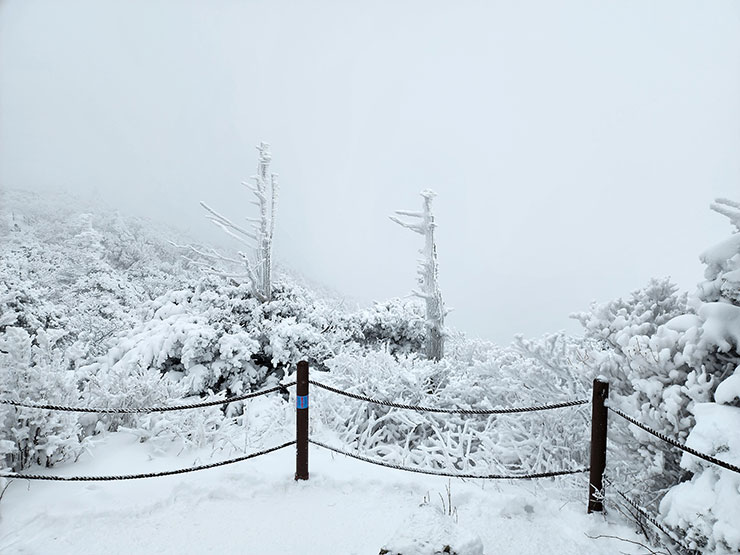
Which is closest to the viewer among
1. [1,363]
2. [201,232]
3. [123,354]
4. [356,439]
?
[1,363]

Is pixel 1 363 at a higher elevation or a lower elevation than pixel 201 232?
lower

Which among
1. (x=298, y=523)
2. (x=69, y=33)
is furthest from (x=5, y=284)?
(x=69, y=33)

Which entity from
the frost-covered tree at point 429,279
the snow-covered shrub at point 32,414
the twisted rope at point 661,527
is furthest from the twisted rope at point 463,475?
the frost-covered tree at point 429,279

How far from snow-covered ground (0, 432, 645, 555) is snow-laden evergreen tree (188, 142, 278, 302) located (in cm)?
584

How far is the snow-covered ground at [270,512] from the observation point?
3.26 m

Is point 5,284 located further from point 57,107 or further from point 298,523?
point 57,107

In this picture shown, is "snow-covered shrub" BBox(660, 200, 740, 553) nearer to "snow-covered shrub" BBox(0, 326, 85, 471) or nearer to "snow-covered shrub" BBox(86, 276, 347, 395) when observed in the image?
"snow-covered shrub" BBox(0, 326, 85, 471)

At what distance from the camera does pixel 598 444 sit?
3510 mm

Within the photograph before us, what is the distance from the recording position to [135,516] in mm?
3588

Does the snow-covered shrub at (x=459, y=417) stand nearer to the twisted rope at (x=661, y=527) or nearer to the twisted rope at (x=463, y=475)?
the twisted rope at (x=463, y=475)

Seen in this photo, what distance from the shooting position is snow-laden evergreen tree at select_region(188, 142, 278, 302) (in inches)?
400

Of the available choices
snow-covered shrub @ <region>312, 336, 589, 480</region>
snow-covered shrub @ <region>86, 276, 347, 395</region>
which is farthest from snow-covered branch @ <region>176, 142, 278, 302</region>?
snow-covered shrub @ <region>312, 336, 589, 480</region>

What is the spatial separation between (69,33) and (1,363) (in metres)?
17.9

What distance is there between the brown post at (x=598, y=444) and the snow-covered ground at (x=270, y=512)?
13 cm
